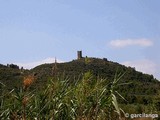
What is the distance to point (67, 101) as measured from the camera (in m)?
6.89

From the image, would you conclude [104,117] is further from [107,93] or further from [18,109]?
[18,109]

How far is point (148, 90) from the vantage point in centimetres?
6278

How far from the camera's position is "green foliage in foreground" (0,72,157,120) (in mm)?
6223

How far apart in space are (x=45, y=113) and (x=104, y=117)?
3.22 feet

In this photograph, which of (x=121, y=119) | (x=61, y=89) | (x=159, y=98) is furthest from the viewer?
(x=159, y=98)

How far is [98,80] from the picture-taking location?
22.1 ft

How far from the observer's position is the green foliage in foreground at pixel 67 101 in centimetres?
622

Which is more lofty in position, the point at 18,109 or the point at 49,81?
the point at 49,81

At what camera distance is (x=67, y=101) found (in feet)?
22.6

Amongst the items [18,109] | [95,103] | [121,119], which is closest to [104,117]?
[95,103]

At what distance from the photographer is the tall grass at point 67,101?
6215mm

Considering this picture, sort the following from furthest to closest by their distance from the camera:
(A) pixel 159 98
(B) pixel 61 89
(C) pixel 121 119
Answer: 1. (A) pixel 159 98
2. (B) pixel 61 89
3. (C) pixel 121 119

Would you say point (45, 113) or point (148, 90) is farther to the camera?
point (148, 90)

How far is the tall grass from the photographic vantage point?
621cm
